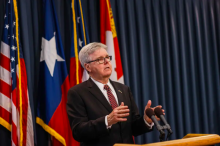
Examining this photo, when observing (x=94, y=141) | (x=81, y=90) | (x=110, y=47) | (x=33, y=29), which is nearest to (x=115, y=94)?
(x=81, y=90)

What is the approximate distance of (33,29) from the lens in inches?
145

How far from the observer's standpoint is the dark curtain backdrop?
4.20 m

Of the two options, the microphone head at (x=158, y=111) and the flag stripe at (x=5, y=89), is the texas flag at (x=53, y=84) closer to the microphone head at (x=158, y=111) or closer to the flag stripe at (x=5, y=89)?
the flag stripe at (x=5, y=89)

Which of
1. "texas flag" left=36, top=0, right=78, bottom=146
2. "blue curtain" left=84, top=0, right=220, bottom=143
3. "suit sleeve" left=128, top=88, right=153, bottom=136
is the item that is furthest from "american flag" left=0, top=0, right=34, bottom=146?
"suit sleeve" left=128, top=88, right=153, bottom=136

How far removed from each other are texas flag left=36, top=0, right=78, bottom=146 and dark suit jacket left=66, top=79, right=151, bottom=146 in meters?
1.18

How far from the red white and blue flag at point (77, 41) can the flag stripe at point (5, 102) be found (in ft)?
2.85

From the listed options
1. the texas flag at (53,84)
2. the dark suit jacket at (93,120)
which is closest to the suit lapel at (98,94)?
the dark suit jacket at (93,120)

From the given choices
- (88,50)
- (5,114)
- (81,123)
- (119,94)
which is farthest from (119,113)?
(5,114)

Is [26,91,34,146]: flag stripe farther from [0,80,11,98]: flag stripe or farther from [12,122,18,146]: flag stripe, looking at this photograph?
[0,80,11,98]: flag stripe

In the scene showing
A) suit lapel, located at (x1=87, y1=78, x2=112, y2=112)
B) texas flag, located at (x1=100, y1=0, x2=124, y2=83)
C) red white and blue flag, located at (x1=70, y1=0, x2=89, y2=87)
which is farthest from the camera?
texas flag, located at (x1=100, y1=0, x2=124, y2=83)

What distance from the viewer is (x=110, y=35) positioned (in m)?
3.92

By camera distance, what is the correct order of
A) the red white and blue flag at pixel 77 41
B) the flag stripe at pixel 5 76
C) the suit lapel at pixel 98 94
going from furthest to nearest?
the red white and blue flag at pixel 77 41 < the flag stripe at pixel 5 76 < the suit lapel at pixel 98 94

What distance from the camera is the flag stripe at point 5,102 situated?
325cm

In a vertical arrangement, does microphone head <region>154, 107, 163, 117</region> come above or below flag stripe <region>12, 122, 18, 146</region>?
above
